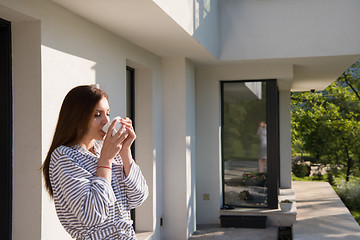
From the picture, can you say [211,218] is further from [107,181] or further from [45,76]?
[107,181]

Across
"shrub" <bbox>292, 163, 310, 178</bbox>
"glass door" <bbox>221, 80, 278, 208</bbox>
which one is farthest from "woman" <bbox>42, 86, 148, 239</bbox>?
"shrub" <bbox>292, 163, 310, 178</bbox>

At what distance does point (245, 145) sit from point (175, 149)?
1514mm

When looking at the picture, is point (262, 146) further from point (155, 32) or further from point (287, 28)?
point (155, 32)

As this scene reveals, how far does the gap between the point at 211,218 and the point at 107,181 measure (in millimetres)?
5414

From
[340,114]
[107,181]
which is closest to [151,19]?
[107,181]

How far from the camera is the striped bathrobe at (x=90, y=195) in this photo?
141 cm

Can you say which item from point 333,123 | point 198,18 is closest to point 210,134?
point 198,18

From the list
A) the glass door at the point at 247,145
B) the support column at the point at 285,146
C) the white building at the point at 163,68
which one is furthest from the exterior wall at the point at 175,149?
the support column at the point at 285,146

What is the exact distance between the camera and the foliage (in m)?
13.2

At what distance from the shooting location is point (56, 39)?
3.12 m

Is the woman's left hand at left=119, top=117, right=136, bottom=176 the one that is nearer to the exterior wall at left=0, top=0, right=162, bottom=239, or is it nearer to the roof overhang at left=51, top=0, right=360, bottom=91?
the exterior wall at left=0, top=0, right=162, bottom=239

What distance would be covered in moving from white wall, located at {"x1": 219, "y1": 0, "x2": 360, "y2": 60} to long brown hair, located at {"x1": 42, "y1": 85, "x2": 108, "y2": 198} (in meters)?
4.38

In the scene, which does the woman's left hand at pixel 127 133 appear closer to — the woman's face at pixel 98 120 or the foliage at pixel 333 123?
the woman's face at pixel 98 120

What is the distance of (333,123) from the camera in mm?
13414
